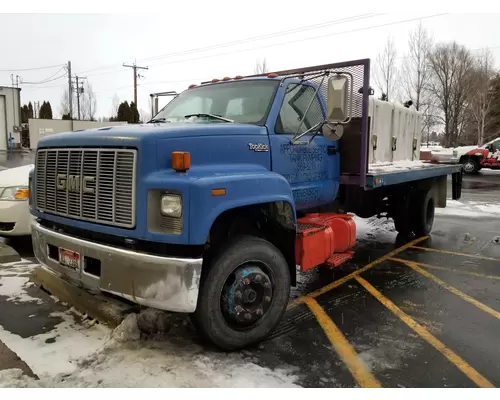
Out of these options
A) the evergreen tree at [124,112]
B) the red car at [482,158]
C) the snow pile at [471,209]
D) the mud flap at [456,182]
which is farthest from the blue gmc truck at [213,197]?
the evergreen tree at [124,112]

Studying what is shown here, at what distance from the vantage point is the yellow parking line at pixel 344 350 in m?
3.12

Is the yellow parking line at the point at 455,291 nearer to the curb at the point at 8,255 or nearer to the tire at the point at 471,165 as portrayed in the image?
the curb at the point at 8,255

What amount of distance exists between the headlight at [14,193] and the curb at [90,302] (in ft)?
6.21

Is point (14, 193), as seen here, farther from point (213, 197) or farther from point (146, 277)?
point (213, 197)

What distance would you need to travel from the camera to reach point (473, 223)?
9664 mm

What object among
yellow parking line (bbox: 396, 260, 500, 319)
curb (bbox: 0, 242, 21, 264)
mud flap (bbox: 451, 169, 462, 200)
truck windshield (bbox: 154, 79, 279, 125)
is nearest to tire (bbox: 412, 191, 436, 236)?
mud flap (bbox: 451, 169, 462, 200)

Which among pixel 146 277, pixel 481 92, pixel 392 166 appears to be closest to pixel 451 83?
pixel 481 92

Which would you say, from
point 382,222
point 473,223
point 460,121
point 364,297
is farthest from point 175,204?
point 460,121

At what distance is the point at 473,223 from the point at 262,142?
25.0ft

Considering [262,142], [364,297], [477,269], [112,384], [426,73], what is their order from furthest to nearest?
[426,73] → [477,269] → [364,297] → [262,142] → [112,384]

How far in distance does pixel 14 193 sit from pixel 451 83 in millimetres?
40238

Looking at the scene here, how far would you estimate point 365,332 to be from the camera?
4.00m

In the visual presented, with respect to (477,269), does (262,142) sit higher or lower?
higher

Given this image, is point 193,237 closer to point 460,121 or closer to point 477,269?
point 477,269
